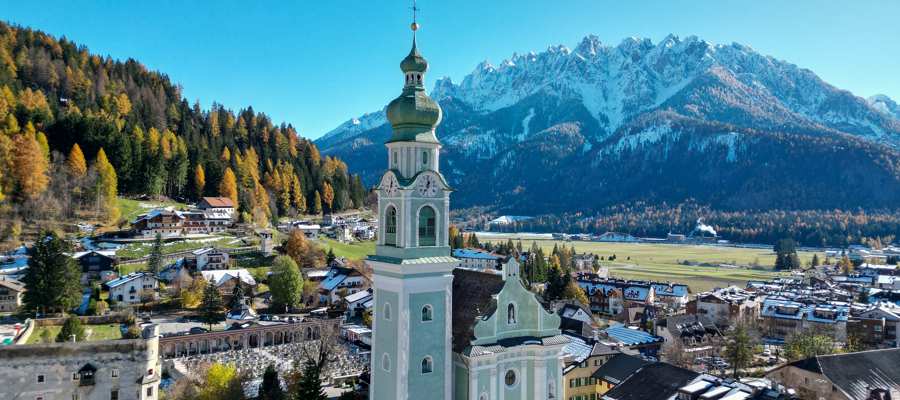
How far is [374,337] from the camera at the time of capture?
27141mm

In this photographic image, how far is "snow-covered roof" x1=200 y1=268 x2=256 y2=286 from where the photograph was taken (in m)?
73.3

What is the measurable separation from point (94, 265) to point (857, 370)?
83279mm

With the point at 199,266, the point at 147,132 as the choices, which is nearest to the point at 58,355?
the point at 199,266

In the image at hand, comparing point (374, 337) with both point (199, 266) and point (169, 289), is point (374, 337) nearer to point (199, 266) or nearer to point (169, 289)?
point (169, 289)

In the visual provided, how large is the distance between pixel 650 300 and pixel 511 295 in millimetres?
74176

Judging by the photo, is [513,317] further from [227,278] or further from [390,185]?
[227,278]

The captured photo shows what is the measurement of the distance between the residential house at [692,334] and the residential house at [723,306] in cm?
1371

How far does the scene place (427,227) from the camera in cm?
2661

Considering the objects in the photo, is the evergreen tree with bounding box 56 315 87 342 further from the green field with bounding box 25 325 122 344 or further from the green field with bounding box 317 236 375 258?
the green field with bounding box 317 236 375 258

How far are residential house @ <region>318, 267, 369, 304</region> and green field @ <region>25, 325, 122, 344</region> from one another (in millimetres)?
26626

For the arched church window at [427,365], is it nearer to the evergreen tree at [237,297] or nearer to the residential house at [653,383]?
the residential house at [653,383]

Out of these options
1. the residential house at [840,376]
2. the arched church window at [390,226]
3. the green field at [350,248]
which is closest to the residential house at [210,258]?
the green field at [350,248]

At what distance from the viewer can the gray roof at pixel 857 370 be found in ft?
135

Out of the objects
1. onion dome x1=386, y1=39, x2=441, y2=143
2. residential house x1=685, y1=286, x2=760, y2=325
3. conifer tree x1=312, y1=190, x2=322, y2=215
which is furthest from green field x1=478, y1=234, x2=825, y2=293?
onion dome x1=386, y1=39, x2=441, y2=143
